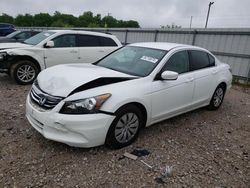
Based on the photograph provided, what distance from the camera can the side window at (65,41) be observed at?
6934 millimetres

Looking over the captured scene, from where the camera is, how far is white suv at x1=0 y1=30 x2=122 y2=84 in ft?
20.5

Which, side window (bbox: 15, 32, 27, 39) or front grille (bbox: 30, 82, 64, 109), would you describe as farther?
side window (bbox: 15, 32, 27, 39)

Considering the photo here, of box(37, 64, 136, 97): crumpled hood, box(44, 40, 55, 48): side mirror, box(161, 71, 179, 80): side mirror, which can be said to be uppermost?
box(44, 40, 55, 48): side mirror

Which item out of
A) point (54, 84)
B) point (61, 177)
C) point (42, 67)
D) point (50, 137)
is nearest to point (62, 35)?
point (42, 67)

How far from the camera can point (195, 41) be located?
34.0 feet

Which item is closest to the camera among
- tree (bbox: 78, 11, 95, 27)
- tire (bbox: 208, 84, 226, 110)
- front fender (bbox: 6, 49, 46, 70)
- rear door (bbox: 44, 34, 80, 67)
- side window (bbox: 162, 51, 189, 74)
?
side window (bbox: 162, 51, 189, 74)

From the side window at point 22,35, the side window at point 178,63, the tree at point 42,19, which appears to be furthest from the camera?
the tree at point 42,19

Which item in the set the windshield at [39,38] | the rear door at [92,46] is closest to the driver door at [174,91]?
the rear door at [92,46]

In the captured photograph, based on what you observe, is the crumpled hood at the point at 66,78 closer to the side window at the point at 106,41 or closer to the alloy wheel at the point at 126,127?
the alloy wheel at the point at 126,127

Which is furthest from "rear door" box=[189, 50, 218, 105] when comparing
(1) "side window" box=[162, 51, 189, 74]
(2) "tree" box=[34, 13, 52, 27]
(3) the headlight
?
(2) "tree" box=[34, 13, 52, 27]

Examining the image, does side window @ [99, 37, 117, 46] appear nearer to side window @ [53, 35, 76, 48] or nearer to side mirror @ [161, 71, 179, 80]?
side window @ [53, 35, 76, 48]

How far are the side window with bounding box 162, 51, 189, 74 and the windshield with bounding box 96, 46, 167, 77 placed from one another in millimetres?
173

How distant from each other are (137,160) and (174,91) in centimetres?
137

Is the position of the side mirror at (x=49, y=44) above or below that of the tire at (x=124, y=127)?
above
